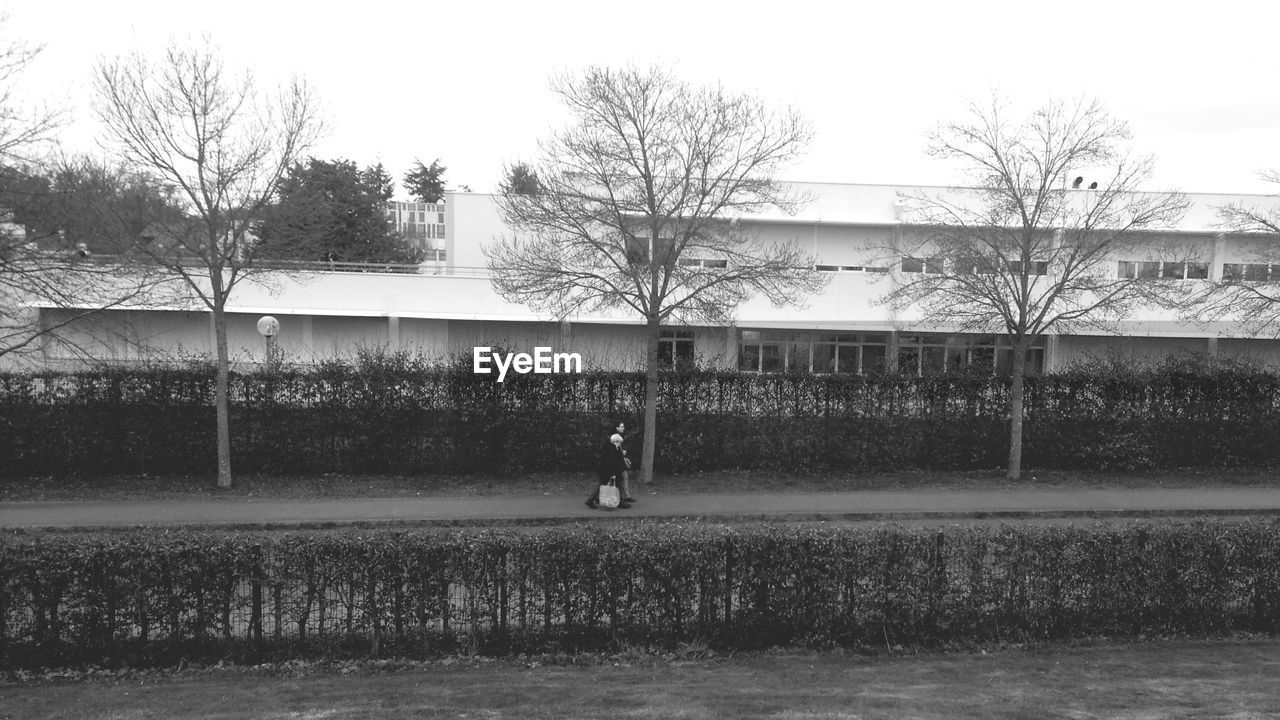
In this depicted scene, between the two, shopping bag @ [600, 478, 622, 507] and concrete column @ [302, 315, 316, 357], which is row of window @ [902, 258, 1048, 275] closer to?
shopping bag @ [600, 478, 622, 507]

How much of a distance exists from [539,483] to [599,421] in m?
1.97

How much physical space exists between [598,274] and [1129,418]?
1221cm

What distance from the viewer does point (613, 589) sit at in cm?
800

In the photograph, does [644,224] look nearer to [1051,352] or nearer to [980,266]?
[980,266]

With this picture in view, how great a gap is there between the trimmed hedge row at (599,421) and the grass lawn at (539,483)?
1.29ft

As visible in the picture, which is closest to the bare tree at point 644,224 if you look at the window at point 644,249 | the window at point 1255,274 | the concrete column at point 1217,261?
the window at point 644,249

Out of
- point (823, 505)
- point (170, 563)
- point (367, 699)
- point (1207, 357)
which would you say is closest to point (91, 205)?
point (170, 563)

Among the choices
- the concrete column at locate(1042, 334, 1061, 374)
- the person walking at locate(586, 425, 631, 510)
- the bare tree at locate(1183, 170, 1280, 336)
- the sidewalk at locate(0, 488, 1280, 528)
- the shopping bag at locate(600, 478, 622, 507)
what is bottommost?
the sidewalk at locate(0, 488, 1280, 528)

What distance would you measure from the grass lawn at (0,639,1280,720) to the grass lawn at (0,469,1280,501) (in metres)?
8.62

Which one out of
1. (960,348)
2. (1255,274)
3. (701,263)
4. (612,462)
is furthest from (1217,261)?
(612,462)

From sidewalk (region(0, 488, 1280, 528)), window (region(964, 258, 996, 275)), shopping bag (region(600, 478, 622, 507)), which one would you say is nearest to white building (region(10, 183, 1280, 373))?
window (region(964, 258, 996, 275))

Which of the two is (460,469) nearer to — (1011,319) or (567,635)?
(567,635)

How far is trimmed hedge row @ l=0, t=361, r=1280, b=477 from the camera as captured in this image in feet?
55.2

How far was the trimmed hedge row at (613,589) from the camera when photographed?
301 inches
